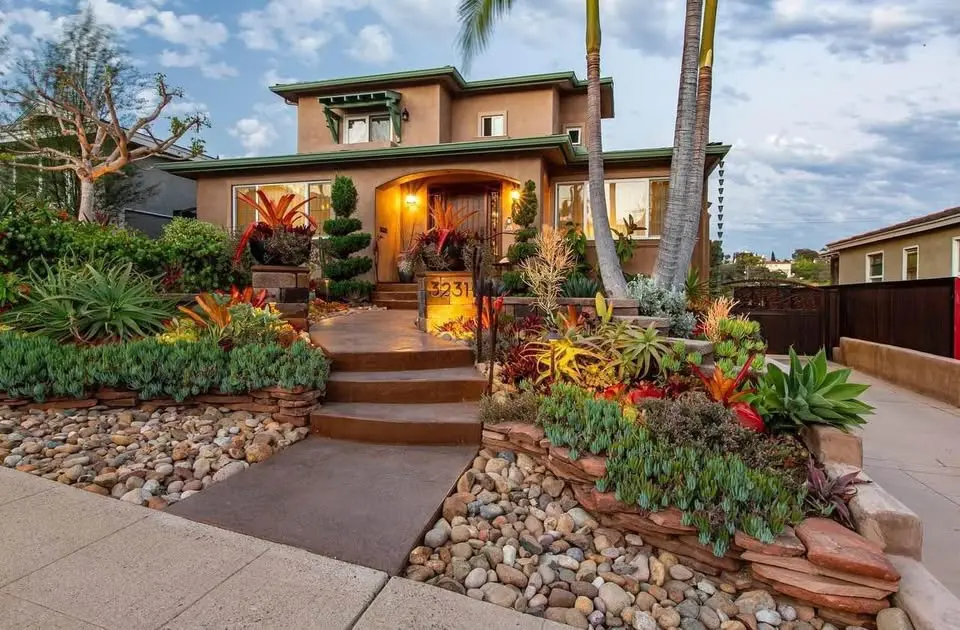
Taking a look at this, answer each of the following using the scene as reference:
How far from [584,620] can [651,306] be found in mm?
4404

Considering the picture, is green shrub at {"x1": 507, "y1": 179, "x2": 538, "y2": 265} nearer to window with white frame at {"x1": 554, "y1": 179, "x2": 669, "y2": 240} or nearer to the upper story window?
window with white frame at {"x1": 554, "y1": 179, "x2": 669, "y2": 240}

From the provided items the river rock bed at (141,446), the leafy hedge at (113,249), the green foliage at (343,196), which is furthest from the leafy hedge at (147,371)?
the green foliage at (343,196)

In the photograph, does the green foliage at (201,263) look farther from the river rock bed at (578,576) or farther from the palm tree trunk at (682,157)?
the river rock bed at (578,576)

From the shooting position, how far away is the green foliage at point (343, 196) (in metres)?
10.9

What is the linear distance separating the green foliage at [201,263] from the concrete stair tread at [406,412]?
4637 mm

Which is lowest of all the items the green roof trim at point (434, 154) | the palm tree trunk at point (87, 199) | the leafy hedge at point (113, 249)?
the leafy hedge at point (113, 249)

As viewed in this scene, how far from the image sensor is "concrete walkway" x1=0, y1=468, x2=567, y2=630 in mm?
1780

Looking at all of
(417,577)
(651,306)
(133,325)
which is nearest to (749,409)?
(417,577)

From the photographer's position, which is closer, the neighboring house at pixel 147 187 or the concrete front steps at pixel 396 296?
the concrete front steps at pixel 396 296

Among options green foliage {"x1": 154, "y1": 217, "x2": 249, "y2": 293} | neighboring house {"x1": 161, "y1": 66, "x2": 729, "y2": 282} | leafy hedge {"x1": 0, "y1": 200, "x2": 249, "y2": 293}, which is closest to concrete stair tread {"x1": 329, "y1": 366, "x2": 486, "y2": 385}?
leafy hedge {"x1": 0, "y1": 200, "x2": 249, "y2": 293}

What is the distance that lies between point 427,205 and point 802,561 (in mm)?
11858

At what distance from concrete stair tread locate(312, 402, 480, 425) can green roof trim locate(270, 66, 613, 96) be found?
1136 centimetres

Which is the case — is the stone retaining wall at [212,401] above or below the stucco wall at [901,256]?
below

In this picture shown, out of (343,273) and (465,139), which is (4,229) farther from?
(465,139)
